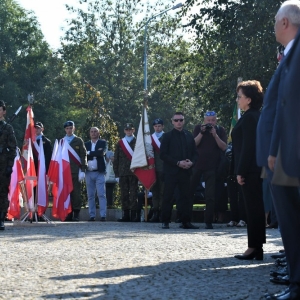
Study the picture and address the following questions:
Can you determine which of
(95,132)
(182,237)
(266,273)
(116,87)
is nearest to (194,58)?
(95,132)

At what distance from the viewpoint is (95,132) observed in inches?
816

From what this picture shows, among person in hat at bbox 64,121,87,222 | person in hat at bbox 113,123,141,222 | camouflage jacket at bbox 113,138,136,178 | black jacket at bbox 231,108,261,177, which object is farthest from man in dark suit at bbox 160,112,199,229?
black jacket at bbox 231,108,261,177

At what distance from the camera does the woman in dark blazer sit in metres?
9.11

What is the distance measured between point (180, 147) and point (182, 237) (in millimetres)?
3426

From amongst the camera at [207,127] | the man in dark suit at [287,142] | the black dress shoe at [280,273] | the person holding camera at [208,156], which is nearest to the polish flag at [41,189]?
the person holding camera at [208,156]

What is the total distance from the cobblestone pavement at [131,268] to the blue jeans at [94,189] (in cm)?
762

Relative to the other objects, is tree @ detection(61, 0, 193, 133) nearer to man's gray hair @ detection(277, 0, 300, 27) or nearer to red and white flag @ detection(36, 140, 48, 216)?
red and white flag @ detection(36, 140, 48, 216)

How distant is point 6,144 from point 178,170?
2919mm

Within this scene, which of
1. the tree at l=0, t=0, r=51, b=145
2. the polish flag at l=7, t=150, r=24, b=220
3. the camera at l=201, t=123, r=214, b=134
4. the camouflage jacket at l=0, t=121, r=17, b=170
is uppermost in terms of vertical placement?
the tree at l=0, t=0, r=51, b=145

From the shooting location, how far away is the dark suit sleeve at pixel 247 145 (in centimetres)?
914

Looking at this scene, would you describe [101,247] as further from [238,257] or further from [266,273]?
[266,273]

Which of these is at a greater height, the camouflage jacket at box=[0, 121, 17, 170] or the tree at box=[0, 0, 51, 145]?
the tree at box=[0, 0, 51, 145]

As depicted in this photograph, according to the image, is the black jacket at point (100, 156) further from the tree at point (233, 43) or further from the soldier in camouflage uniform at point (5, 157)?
the tree at point (233, 43)

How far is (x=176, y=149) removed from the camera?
15.9 metres
